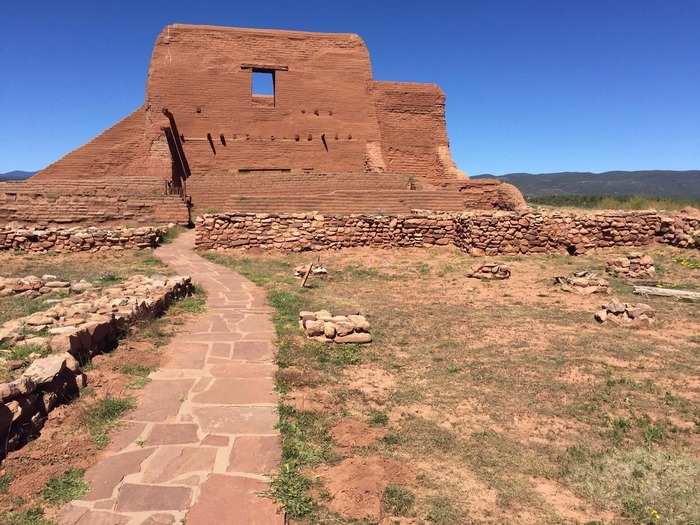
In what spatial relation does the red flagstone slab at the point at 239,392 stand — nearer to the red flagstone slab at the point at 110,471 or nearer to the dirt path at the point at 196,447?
the dirt path at the point at 196,447

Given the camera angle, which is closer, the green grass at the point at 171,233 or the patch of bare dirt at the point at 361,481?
the patch of bare dirt at the point at 361,481

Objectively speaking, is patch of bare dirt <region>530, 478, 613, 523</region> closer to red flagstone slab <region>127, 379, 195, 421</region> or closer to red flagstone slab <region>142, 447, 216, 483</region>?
red flagstone slab <region>142, 447, 216, 483</region>

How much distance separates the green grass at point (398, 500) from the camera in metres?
3.14

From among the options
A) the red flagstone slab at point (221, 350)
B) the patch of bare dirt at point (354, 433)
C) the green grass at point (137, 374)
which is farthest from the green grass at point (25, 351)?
the patch of bare dirt at point (354, 433)

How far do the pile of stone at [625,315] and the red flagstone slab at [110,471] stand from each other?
22.2 ft

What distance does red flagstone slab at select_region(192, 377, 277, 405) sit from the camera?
15.1 feet

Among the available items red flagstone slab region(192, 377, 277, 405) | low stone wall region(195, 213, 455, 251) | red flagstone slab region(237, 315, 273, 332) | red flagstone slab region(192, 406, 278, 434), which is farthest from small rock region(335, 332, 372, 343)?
low stone wall region(195, 213, 455, 251)

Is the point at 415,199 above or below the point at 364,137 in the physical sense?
below

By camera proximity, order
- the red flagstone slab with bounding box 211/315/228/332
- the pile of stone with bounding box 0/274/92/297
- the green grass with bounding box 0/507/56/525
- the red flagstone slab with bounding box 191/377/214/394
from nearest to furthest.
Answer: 1. the green grass with bounding box 0/507/56/525
2. the red flagstone slab with bounding box 191/377/214/394
3. the red flagstone slab with bounding box 211/315/228/332
4. the pile of stone with bounding box 0/274/92/297

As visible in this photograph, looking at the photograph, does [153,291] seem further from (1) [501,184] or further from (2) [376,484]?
(1) [501,184]

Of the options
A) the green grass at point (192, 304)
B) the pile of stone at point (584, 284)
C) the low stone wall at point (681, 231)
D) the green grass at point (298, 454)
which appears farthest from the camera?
the low stone wall at point (681, 231)

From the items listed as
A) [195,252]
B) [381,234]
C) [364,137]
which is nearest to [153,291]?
[195,252]

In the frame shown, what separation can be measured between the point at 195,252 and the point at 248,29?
43.1 feet

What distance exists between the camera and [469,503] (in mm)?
3273
